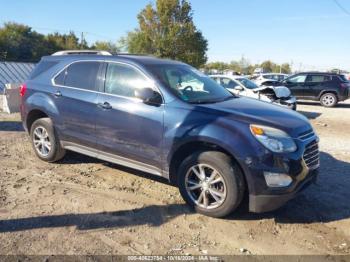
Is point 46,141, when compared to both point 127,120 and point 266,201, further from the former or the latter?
point 266,201

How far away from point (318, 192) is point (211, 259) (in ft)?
8.31

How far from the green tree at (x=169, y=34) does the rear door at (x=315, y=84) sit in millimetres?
15965

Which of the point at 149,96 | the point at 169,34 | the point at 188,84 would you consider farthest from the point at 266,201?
the point at 169,34

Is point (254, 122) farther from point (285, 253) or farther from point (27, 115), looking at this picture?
point (27, 115)

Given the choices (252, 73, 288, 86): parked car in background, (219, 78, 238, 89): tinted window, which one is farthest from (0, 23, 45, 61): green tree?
(219, 78, 238, 89): tinted window

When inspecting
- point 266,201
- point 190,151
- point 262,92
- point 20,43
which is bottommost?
point 266,201

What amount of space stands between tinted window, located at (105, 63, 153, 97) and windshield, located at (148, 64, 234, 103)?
20 cm

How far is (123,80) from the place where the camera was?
5.36 m

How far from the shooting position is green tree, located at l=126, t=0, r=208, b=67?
33375 mm

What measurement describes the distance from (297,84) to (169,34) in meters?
16.4

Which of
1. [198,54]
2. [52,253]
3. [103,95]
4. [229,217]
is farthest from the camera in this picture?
[198,54]

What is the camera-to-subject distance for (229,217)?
15.0 ft

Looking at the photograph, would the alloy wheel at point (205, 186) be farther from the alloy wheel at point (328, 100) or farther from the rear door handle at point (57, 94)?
the alloy wheel at point (328, 100)

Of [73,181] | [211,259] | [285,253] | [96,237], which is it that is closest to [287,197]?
[285,253]
